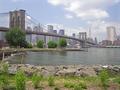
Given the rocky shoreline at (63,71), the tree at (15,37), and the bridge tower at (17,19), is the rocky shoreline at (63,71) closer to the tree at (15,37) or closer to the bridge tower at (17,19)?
the tree at (15,37)

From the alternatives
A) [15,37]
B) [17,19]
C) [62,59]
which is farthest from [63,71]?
[17,19]

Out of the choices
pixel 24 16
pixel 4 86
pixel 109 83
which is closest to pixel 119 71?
pixel 109 83

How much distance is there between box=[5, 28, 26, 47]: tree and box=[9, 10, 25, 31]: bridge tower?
20865 millimetres

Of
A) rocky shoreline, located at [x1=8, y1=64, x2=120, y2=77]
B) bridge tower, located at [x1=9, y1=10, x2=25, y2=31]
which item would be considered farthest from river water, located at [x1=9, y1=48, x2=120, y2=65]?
bridge tower, located at [x1=9, y1=10, x2=25, y2=31]

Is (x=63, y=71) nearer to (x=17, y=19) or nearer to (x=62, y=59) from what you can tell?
(x=62, y=59)

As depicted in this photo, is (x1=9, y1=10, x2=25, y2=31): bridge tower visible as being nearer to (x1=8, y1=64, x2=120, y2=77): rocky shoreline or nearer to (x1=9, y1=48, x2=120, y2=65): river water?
(x1=9, y1=48, x2=120, y2=65): river water

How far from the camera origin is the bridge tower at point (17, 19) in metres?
106

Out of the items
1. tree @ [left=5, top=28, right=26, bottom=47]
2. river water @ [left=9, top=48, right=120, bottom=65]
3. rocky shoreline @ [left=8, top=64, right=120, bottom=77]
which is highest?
tree @ [left=5, top=28, right=26, bottom=47]

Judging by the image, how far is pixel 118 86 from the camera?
28.2ft

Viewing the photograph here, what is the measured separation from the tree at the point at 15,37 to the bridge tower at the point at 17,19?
20.9 metres

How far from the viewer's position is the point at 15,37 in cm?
8306

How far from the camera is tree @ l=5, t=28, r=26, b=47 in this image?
267ft

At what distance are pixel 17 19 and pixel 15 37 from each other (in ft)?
80.0

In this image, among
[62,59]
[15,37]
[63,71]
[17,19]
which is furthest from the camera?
[17,19]
